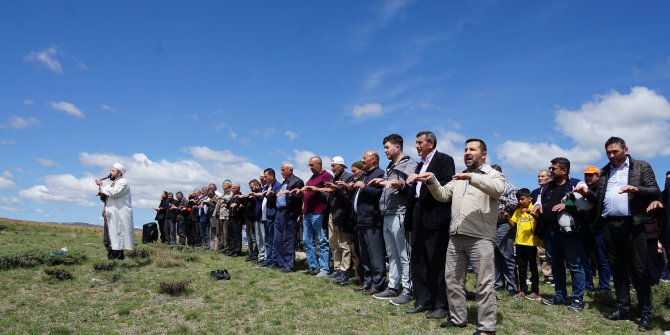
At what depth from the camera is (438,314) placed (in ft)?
18.9

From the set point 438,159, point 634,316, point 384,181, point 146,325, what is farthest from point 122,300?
point 634,316

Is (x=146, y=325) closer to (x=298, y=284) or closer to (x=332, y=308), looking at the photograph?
(x=332, y=308)

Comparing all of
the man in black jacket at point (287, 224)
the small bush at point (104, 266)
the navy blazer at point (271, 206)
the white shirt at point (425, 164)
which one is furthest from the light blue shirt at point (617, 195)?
the small bush at point (104, 266)

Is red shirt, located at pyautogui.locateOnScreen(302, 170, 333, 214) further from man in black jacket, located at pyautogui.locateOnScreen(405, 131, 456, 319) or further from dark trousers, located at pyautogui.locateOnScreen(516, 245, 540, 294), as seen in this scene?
dark trousers, located at pyautogui.locateOnScreen(516, 245, 540, 294)

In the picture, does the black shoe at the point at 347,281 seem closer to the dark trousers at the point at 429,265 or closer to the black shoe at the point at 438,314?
the dark trousers at the point at 429,265

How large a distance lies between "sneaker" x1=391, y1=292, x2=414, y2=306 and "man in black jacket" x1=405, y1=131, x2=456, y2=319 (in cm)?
46

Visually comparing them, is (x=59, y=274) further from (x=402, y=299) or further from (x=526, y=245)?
(x=526, y=245)

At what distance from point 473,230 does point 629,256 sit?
224 cm

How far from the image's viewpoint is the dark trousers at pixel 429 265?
19.1 ft

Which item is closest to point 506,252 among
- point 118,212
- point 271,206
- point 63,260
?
point 271,206

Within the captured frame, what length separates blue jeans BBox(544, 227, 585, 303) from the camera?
661 centimetres

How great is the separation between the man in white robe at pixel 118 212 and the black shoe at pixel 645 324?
32.5 feet

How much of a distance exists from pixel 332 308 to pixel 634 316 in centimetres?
402

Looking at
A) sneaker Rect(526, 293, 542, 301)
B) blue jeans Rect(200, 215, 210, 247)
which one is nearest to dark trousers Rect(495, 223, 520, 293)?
sneaker Rect(526, 293, 542, 301)
